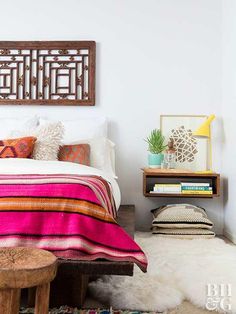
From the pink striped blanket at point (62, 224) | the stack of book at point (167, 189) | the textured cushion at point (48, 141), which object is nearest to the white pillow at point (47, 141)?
the textured cushion at point (48, 141)

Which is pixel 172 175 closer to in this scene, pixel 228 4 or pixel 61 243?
pixel 228 4

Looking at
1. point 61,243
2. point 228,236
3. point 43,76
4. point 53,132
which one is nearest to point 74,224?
point 61,243

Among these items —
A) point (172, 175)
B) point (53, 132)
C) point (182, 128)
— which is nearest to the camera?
point (53, 132)

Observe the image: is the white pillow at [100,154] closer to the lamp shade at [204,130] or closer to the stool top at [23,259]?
the lamp shade at [204,130]

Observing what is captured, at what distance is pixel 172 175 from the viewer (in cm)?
320

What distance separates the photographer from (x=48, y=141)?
275cm

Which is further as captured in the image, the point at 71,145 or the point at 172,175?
the point at 172,175

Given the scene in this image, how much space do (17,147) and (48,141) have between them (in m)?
0.25

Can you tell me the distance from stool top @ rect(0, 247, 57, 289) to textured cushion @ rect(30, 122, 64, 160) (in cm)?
156

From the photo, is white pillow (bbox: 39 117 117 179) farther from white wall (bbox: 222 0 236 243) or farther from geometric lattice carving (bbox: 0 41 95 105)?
white wall (bbox: 222 0 236 243)

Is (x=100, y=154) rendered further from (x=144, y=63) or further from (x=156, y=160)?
(x=144, y=63)

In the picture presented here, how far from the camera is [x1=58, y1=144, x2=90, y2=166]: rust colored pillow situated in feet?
9.24

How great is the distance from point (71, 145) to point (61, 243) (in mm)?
1517

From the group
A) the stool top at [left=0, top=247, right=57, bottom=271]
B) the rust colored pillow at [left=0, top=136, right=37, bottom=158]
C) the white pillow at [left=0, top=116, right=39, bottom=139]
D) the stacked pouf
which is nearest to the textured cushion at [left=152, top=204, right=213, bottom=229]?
the stacked pouf
